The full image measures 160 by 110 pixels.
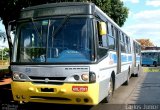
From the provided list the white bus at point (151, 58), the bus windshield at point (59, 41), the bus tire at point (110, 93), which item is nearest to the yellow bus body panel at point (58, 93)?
the bus windshield at point (59, 41)

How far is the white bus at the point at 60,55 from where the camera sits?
26.7 feet

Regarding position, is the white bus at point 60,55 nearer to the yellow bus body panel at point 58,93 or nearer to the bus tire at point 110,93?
the yellow bus body panel at point 58,93

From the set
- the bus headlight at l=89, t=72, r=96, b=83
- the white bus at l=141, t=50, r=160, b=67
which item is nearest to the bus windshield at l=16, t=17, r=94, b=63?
the bus headlight at l=89, t=72, r=96, b=83

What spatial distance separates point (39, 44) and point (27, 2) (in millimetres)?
10151

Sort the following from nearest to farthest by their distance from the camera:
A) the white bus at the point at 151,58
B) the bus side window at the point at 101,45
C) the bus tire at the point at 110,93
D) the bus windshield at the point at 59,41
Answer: the bus windshield at the point at 59,41, the bus side window at the point at 101,45, the bus tire at the point at 110,93, the white bus at the point at 151,58

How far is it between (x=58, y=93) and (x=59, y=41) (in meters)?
1.36

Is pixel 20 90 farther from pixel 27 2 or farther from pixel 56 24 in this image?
pixel 27 2

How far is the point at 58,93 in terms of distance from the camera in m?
8.20

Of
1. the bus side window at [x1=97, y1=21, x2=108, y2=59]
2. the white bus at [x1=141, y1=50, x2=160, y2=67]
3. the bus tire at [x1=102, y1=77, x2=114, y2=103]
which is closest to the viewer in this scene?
the bus side window at [x1=97, y1=21, x2=108, y2=59]

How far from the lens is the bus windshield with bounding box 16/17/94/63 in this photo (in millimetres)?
8328

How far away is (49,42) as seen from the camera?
28.0 feet

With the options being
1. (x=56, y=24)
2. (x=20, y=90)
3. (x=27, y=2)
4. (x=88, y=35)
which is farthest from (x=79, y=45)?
(x=27, y=2)

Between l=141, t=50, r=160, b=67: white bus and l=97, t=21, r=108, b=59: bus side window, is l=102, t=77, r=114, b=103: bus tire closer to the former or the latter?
l=97, t=21, r=108, b=59: bus side window

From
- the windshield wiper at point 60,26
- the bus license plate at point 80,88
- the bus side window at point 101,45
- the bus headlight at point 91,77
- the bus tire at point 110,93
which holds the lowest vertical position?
the bus tire at point 110,93
